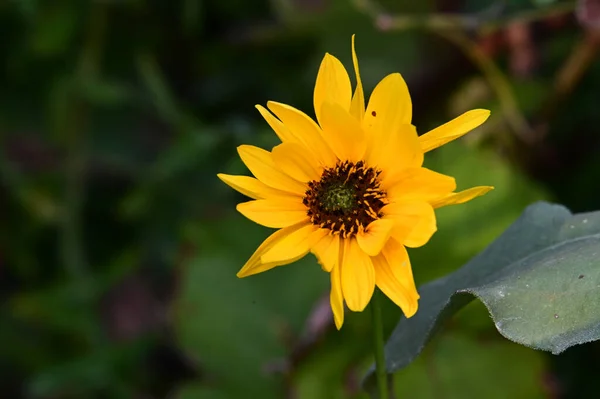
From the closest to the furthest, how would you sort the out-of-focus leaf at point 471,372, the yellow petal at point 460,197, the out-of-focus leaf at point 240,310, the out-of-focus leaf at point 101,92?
the yellow petal at point 460,197, the out-of-focus leaf at point 471,372, the out-of-focus leaf at point 240,310, the out-of-focus leaf at point 101,92

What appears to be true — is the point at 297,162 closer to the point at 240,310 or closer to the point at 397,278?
the point at 397,278

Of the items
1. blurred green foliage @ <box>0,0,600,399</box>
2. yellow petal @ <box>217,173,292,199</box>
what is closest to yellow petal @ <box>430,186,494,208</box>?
yellow petal @ <box>217,173,292,199</box>

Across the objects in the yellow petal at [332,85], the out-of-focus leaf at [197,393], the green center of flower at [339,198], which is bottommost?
the out-of-focus leaf at [197,393]

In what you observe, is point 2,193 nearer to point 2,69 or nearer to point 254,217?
point 2,69

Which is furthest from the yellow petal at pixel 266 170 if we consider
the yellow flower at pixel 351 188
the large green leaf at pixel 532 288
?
the large green leaf at pixel 532 288

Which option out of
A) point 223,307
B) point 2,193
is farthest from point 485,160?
point 2,193

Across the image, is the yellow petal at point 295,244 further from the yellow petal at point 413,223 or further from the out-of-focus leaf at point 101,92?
the out-of-focus leaf at point 101,92
